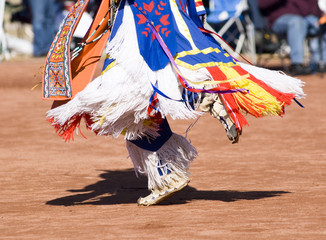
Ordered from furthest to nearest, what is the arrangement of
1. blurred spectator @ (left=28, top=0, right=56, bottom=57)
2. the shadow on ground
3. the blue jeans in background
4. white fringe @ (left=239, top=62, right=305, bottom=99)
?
blurred spectator @ (left=28, top=0, right=56, bottom=57)
the blue jeans in background
the shadow on ground
white fringe @ (left=239, top=62, right=305, bottom=99)

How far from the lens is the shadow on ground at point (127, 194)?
232 inches

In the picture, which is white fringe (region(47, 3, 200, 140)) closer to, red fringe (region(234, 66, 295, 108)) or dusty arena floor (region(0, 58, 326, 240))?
red fringe (region(234, 66, 295, 108))

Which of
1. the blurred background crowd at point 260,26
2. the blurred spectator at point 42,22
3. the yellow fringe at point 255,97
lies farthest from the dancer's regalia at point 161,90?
the blurred spectator at point 42,22

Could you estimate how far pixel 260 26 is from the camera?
52.3 ft

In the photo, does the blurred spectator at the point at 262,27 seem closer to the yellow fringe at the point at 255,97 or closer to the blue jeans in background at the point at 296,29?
the blue jeans in background at the point at 296,29

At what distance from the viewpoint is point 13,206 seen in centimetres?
582

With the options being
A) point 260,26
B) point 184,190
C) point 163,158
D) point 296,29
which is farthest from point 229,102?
point 260,26

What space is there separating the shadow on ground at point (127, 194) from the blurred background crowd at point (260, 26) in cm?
687

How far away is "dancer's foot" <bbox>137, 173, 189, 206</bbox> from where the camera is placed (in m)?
5.60

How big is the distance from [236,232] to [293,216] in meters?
0.58

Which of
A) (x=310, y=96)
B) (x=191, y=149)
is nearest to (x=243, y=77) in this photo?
(x=191, y=149)

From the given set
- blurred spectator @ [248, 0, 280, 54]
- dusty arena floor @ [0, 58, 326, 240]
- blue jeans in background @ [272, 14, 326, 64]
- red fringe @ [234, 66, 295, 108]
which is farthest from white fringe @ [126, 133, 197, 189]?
blurred spectator @ [248, 0, 280, 54]

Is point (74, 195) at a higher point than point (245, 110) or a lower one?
lower

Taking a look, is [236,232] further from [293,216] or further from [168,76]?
[168,76]
